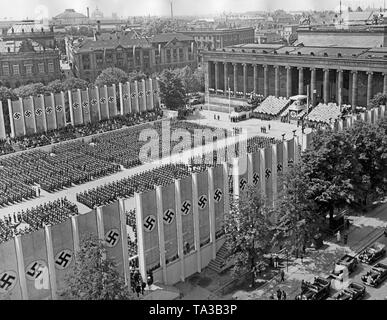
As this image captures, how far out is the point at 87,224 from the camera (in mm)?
27172

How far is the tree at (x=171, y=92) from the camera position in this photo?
8188 centimetres

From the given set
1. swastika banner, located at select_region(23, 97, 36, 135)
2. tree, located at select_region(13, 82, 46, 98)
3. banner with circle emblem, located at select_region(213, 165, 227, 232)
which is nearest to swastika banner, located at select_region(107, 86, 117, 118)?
tree, located at select_region(13, 82, 46, 98)

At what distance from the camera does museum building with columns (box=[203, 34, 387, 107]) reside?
73688 millimetres

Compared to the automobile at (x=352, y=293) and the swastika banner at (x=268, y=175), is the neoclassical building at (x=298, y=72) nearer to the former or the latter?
the swastika banner at (x=268, y=175)

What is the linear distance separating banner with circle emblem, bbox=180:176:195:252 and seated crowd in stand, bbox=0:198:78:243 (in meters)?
11.0

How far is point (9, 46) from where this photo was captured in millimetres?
104500

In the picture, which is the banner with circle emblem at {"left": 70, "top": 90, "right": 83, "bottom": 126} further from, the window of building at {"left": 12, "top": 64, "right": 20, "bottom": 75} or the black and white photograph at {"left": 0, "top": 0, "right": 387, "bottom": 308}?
the window of building at {"left": 12, "top": 64, "right": 20, "bottom": 75}

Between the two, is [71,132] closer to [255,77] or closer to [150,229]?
[255,77]

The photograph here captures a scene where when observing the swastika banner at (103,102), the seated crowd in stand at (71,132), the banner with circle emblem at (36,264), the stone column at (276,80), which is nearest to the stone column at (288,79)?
the stone column at (276,80)

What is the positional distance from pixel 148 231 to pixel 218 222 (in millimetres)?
6610

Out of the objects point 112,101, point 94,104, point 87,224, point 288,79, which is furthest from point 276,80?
point 87,224

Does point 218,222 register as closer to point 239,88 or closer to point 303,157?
point 303,157

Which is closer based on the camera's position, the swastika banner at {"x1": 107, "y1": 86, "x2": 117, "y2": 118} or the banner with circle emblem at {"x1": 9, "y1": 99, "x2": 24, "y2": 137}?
the banner with circle emblem at {"x1": 9, "y1": 99, "x2": 24, "y2": 137}
